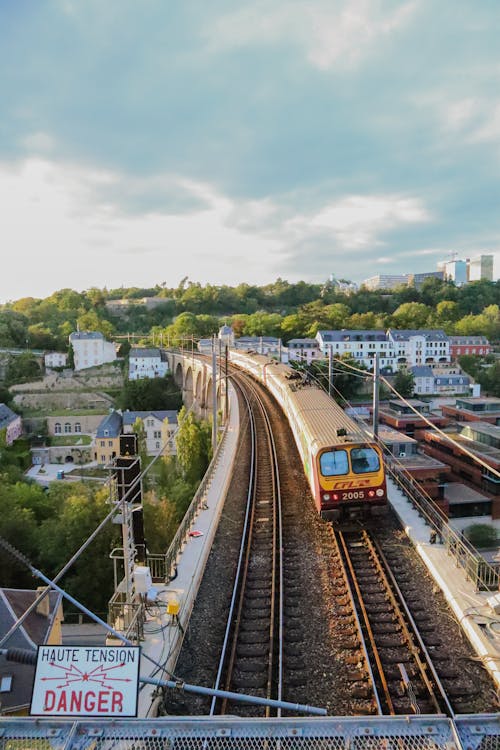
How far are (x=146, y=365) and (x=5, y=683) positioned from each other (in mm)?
64781

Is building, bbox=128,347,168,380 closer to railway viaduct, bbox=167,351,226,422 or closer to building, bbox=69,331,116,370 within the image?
railway viaduct, bbox=167,351,226,422

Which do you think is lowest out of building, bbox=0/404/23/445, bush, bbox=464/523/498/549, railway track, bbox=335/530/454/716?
bush, bbox=464/523/498/549

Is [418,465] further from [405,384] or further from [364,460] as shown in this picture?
[405,384]

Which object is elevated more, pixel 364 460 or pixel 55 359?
pixel 364 460

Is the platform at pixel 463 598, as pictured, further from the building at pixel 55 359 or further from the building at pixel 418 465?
the building at pixel 55 359

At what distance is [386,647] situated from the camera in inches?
272

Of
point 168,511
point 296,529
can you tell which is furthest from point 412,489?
point 168,511

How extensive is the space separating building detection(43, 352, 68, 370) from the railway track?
77.7 m

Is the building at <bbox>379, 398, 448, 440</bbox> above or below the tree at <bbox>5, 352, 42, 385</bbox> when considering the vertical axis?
below

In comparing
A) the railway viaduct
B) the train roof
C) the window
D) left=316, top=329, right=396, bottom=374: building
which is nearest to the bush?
the train roof

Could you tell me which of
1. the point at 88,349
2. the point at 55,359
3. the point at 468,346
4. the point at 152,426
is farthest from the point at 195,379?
the point at 468,346

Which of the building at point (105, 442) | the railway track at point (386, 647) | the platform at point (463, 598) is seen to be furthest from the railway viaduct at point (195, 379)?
the railway track at point (386, 647)

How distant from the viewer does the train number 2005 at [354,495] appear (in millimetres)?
10352

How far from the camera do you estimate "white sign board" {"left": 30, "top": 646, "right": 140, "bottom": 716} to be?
351 centimetres
